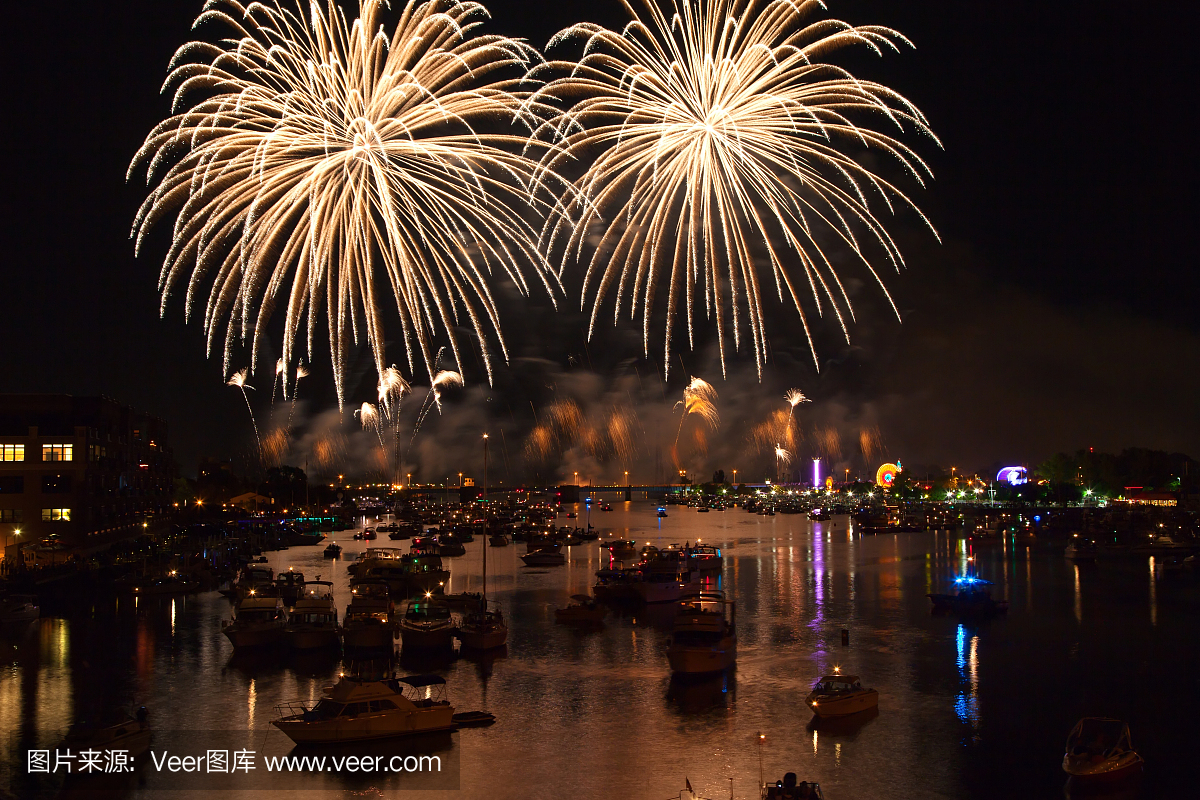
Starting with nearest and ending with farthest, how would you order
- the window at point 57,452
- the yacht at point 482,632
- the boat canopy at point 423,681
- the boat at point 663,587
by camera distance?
1. the boat canopy at point 423,681
2. the yacht at point 482,632
3. the boat at point 663,587
4. the window at point 57,452

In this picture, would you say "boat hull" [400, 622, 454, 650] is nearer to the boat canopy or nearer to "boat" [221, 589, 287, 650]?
"boat" [221, 589, 287, 650]

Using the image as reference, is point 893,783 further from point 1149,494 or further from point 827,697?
point 1149,494

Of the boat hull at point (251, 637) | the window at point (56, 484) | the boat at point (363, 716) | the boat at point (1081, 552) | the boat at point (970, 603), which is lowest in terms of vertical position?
the boat at point (1081, 552)

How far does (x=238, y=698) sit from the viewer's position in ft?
81.3

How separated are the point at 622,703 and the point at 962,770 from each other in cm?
888

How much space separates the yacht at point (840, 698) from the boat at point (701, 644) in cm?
417

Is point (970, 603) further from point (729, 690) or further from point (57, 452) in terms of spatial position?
point (57, 452)

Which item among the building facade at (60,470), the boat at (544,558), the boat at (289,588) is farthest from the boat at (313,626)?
the boat at (544,558)

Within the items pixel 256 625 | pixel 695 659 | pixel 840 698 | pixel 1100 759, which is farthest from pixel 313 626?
pixel 1100 759

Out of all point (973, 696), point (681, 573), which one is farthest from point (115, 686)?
point (681, 573)

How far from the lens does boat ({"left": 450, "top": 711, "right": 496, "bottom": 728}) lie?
72.0 feet

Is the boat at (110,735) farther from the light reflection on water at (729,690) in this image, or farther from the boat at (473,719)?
the boat at (473,719)

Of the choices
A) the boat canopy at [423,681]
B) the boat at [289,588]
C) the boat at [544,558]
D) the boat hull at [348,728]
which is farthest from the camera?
the boat at [544,558]

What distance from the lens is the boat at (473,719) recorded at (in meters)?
22.0
